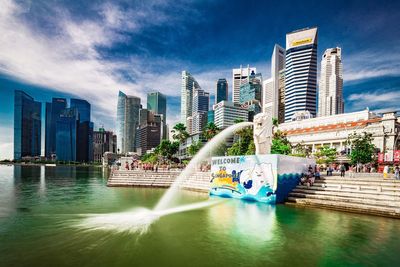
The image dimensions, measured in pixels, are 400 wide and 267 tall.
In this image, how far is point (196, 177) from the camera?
39.8 metres

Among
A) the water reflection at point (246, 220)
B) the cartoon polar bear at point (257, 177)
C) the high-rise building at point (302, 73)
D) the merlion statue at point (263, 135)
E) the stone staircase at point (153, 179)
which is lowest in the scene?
the stone staircase at point (153, 179)

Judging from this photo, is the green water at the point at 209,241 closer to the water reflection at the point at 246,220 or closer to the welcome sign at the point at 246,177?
the water reflection at the point at 246,220

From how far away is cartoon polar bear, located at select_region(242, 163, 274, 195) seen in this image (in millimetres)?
24767

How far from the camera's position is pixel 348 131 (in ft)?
263

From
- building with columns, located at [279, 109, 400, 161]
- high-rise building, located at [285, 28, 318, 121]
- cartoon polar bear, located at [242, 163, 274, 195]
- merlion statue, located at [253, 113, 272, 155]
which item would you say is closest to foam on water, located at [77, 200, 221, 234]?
cartoon polar bear, located at [242, 163, 274, 195]

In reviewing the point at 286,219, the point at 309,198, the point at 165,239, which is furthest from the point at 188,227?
the point at 309,198

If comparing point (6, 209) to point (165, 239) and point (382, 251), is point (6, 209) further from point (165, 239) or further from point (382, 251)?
point (382, 251)

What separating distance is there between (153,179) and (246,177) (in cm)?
2099

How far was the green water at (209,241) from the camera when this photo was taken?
10555 mm

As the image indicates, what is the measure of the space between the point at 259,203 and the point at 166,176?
2229 centimetres

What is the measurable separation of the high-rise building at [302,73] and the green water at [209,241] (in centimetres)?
17244

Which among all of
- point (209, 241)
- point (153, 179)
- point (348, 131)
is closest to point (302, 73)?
point (348, 131)

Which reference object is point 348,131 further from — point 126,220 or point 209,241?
point 126,220

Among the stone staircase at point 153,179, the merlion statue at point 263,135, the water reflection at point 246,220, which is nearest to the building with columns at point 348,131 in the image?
the merlion statue at point 263,135
